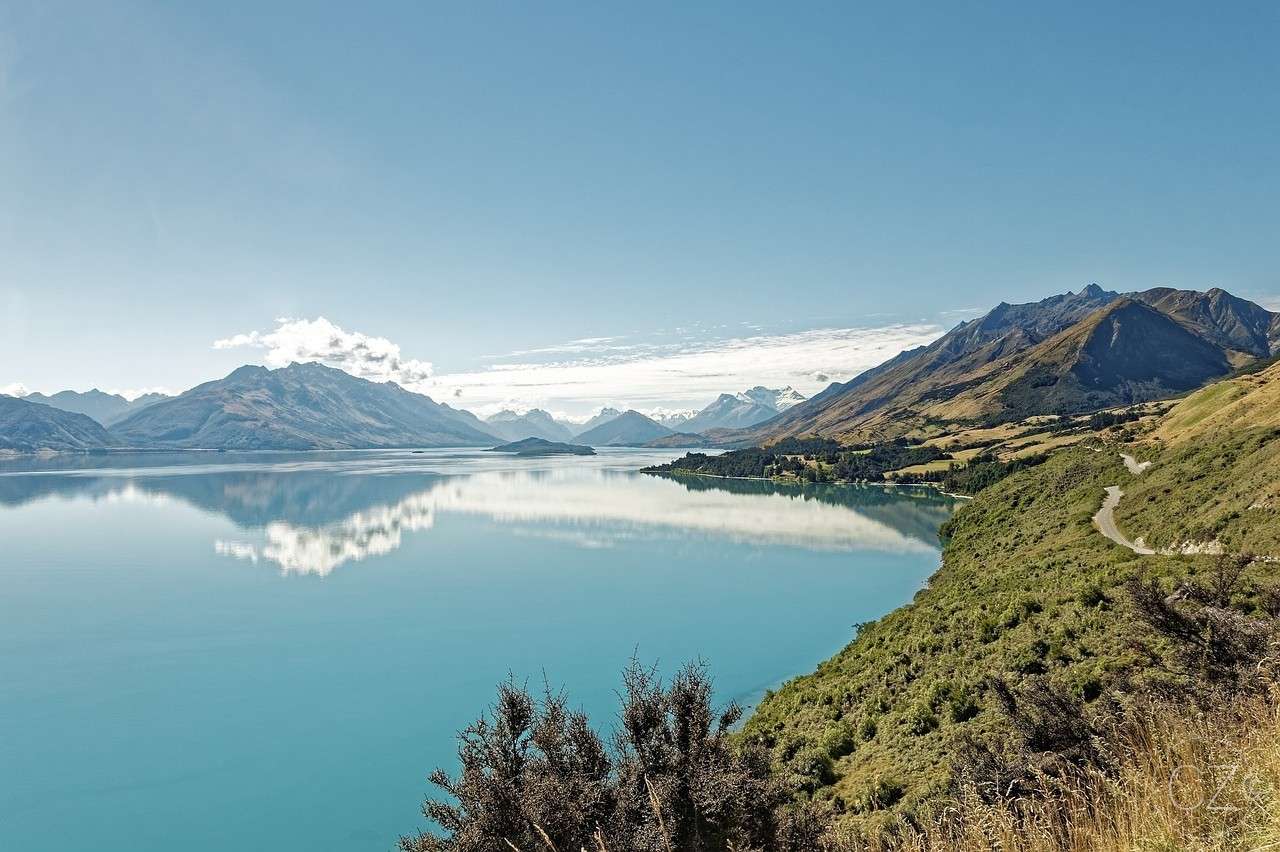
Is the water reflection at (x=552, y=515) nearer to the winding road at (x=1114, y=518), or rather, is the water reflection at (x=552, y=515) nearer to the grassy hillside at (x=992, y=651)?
the winding road at (x=1114, y=518)

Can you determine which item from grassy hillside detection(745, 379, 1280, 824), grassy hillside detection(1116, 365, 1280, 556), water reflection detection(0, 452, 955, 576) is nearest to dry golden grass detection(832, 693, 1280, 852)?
grassy hillside detection(745, 379, 1280, 824)

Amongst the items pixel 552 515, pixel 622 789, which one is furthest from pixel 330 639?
pixel 552 515

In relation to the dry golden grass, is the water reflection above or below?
below

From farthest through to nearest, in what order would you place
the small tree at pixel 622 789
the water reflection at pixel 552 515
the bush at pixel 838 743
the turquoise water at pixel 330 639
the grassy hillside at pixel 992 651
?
the water reflection at pixel 552 515, the turquoise water at pixel 330 639, the bush at pixel 838 743, the grassy hillside at pixel 992 651, the small tree at pixel 622 789

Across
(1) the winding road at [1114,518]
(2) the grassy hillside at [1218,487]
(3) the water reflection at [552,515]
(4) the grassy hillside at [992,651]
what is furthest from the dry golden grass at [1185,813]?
(3) the water reflection at [552,515]

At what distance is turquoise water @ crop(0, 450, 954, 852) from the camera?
106ft

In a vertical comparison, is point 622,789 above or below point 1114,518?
below

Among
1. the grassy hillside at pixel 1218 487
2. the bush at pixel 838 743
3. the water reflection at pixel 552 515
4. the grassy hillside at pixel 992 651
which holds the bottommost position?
the water reflection at pixel 552 515

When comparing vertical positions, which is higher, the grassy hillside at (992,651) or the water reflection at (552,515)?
the grassy hillside at (992,651)

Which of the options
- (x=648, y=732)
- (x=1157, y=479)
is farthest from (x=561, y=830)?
(x=1157, y=479)

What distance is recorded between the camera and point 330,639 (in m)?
57.6

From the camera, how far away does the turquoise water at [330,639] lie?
106 feet

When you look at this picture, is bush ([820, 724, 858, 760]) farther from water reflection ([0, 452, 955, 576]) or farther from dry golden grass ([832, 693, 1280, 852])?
water reflection ([0, 452, 955, 576])

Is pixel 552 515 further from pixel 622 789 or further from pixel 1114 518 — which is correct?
pixel 622 789
